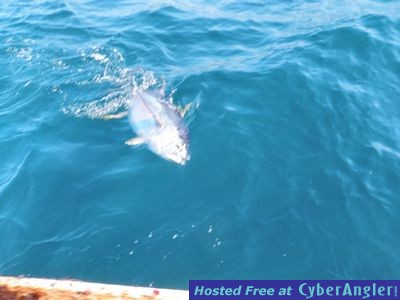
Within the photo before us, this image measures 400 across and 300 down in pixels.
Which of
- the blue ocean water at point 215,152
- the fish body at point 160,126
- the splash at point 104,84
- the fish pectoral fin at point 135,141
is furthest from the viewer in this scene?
the splash at point 104,84

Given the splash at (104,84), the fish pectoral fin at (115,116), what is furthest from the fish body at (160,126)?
the splash at (104,84)

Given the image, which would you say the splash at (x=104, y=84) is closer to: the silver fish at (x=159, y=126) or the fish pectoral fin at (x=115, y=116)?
the fish pectoral fin at (x=115, y=116)

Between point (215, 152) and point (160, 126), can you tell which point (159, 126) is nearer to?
point (160, 126)

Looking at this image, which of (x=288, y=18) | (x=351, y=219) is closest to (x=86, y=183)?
(x=351, y=219)

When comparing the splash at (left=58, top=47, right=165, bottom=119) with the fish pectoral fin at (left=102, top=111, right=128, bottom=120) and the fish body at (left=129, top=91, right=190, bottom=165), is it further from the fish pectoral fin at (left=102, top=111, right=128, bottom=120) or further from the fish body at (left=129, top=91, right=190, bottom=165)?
the fish body at (left=129, top=91, right=190, bottom=165)

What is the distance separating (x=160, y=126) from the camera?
858 centimetres

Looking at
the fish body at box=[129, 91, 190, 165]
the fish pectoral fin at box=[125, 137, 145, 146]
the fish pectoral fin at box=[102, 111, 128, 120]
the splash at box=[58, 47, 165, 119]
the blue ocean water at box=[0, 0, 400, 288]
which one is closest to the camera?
the blue ocean water at box=[0, 0, 400, 288]

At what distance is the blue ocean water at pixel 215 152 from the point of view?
6371mm

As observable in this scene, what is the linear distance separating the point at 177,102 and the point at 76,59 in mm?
3563

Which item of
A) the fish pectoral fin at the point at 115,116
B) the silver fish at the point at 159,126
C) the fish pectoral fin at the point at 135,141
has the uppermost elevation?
the silver fish at the point at 159,126

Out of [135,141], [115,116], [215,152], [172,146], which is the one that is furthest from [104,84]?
[215,152]

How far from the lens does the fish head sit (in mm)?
7992

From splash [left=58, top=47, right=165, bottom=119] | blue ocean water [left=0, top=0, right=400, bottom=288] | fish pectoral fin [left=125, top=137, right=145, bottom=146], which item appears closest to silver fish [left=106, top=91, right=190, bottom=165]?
fish pectoral fin [left=125, top=137, right=145, bottom=146]

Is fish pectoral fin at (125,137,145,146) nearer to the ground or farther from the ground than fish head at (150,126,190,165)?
nearer to the ground
